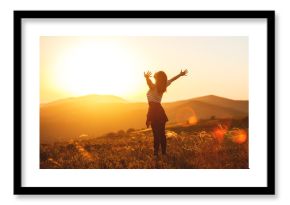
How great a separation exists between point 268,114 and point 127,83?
3.60 ft

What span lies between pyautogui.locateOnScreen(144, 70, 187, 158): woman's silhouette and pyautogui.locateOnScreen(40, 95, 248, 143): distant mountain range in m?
0.05

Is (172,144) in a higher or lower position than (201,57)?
lower

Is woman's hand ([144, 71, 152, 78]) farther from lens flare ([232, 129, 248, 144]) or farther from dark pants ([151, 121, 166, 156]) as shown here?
lens flare ([232, 129, 248, 144])

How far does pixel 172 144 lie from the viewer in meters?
3.46

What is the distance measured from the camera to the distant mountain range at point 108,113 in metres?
3.40

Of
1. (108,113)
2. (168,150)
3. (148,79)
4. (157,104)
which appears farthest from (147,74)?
(168,150)

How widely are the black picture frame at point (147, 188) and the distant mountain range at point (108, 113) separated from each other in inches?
7.7

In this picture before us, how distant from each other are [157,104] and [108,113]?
1.27ft

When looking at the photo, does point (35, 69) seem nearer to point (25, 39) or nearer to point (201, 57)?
point (25, 39)

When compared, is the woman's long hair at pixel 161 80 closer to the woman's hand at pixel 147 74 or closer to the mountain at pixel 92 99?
the woman's hand at pixel 147 74

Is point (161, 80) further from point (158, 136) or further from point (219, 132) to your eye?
point (219, 132)
